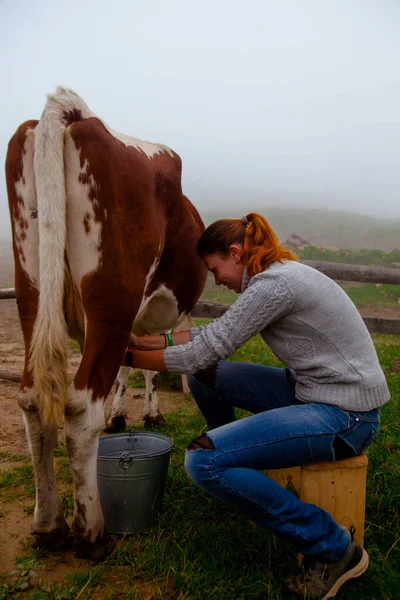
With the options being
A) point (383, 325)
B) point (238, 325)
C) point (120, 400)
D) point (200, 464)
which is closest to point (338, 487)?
point (200, 464)

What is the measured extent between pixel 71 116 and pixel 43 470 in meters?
1.84

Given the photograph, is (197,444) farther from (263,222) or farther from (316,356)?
(263,222)

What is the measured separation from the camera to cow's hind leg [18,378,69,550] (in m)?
2.91

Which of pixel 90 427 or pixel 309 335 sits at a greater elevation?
pixel 309 335

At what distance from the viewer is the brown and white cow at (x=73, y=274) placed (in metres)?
2.72

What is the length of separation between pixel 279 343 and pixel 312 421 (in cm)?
41

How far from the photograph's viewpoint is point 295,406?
270 centimetres

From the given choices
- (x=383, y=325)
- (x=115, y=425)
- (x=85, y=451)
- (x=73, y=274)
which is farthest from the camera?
(x=383, y=325)

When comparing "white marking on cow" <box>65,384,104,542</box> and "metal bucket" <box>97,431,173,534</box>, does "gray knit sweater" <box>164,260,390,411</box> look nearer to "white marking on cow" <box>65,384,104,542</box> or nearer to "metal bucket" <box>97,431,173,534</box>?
"white marking on cow" <box>65,384,104,542</box>

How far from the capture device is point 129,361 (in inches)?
118

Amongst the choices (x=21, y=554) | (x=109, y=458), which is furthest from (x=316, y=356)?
(x=21, y=554)

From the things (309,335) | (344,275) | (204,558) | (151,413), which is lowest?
(151,413)

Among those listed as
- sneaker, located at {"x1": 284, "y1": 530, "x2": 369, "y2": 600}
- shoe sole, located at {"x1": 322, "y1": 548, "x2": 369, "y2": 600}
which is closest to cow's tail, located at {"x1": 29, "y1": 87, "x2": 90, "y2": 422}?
sneaker, located at {"x1": 284, "y1": 530, "x2": 369, "y2": 600}

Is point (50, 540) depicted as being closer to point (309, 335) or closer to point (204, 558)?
point (204, 558)
